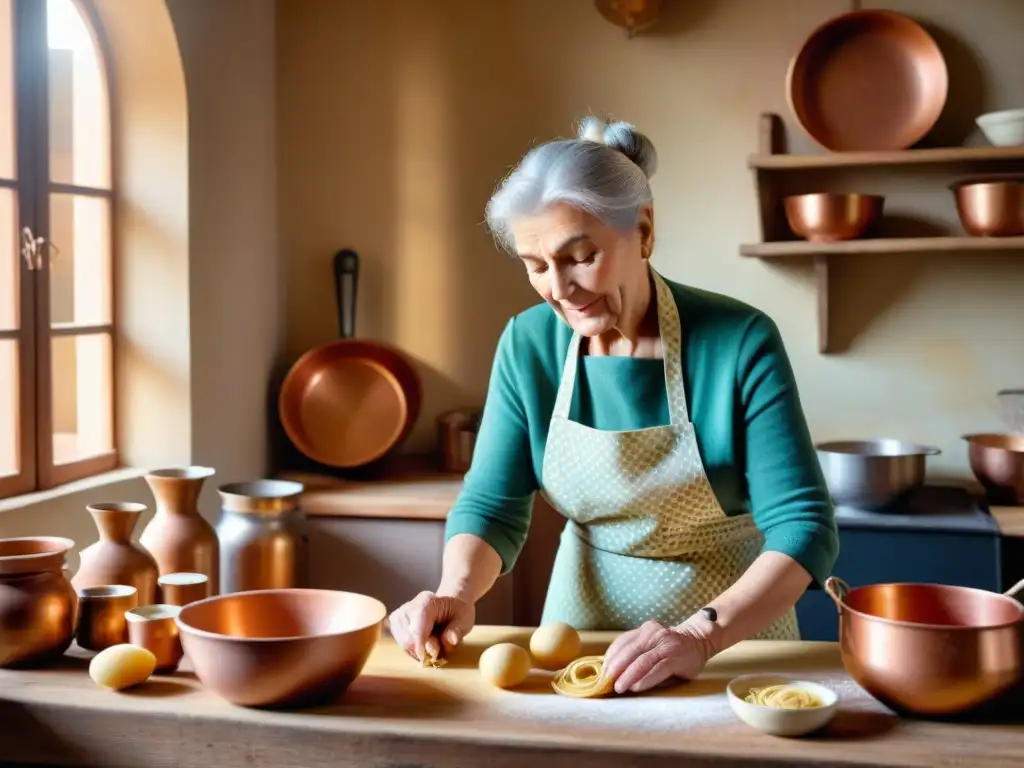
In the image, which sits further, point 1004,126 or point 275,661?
point 1004,126

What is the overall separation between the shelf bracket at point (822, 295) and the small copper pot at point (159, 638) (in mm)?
2149

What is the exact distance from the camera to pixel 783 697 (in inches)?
52.5

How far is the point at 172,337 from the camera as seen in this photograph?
279 centimetres

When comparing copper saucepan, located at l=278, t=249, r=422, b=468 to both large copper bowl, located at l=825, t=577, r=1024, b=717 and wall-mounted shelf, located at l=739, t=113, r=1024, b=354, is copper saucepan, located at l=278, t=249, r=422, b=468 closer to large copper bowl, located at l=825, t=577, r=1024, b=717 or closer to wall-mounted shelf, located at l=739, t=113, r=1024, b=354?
wall-mounted shelf, located at l=739, t=113, r=1024, b=354

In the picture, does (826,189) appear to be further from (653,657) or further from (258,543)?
(653,657)

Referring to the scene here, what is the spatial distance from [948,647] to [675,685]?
347 millimetres

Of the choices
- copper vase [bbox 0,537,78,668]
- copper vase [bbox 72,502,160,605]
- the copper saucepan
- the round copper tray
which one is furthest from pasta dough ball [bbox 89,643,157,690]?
the round copper tray

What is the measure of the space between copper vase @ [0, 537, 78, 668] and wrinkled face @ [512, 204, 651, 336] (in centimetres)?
77

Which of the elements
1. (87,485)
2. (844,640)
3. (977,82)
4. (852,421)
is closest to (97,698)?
(844,640)

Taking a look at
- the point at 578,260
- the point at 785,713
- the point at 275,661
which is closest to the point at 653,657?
the point at 785,713

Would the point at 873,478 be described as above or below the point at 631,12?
below

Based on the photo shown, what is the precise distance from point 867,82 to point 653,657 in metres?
2.17

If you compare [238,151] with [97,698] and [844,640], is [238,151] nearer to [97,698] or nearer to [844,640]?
[97,698]

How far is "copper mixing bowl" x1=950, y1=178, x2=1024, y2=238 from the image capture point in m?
2.87
